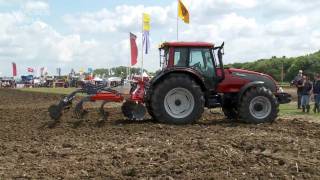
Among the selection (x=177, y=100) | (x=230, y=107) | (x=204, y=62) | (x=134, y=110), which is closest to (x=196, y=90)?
(x=177, y=100)

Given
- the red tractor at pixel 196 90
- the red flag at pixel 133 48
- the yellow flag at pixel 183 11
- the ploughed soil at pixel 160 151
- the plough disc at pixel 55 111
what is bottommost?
the ploughed soil at pixel 160 151

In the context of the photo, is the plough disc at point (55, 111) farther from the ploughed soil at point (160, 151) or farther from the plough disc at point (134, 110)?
the plough disc at point (134, 110)

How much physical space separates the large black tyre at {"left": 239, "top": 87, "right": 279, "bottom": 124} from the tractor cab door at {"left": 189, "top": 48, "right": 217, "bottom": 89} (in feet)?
3.29

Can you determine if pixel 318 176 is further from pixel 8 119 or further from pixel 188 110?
pixel 8 119

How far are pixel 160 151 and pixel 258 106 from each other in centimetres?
565

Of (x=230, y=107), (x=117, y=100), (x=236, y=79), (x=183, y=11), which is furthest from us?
(x=183, y=11)

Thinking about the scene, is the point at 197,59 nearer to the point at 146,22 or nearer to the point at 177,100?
the point at 177,100

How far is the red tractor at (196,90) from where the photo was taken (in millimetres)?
13492

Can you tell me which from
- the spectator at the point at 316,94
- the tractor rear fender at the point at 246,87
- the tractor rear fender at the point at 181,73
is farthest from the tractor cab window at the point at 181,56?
the spectator at the point at 316,94

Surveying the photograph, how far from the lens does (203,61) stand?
13.9 metres

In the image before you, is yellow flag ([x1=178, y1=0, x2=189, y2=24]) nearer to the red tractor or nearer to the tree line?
the red tractor

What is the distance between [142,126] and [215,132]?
6.59ft

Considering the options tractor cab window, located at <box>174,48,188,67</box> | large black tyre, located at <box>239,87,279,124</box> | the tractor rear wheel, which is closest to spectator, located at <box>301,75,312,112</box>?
the tractor rear wheel

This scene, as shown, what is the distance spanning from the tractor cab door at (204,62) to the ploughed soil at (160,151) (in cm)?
127
